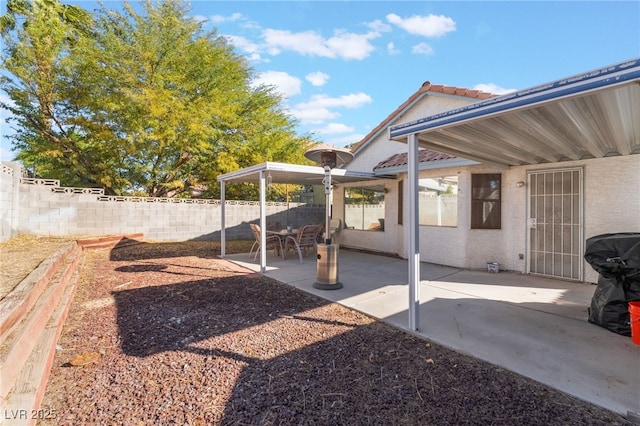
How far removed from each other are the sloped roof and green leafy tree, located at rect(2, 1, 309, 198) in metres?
5.82

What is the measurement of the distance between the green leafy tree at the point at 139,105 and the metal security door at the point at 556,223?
10927 mm

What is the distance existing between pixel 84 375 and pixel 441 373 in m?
3.39

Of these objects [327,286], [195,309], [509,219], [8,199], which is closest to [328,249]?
[327,286]

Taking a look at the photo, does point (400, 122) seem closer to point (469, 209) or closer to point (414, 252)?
point (469, 209)

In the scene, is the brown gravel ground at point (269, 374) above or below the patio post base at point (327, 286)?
below

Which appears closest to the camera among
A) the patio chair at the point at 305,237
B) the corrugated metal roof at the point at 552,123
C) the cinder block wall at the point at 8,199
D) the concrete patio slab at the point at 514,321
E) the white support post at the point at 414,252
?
the corrugated metal roof at the point at 552,123

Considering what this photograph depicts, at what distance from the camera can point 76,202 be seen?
933cm

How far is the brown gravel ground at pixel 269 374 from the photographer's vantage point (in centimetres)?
223

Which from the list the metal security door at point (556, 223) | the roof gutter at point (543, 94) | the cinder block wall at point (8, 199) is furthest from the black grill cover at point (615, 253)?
the cinder block wall at point (8, 199)

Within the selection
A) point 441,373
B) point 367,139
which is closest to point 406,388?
point 441,373

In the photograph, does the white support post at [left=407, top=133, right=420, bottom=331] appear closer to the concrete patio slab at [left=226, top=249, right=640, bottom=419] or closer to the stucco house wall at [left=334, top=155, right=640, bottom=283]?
the concrete patio slab at [left=226, top=249, right=640, bottom=419]

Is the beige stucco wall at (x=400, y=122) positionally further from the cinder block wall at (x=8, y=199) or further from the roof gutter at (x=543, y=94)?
the cinder block wall at (x=8, y=199)

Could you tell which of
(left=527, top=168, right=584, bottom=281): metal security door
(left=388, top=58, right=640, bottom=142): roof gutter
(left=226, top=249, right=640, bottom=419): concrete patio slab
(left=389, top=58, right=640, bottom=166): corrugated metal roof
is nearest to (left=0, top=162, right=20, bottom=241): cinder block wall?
(left=226, top=249, right=640, bottom=419): concrete patio slab

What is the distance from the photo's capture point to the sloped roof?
802 cm
